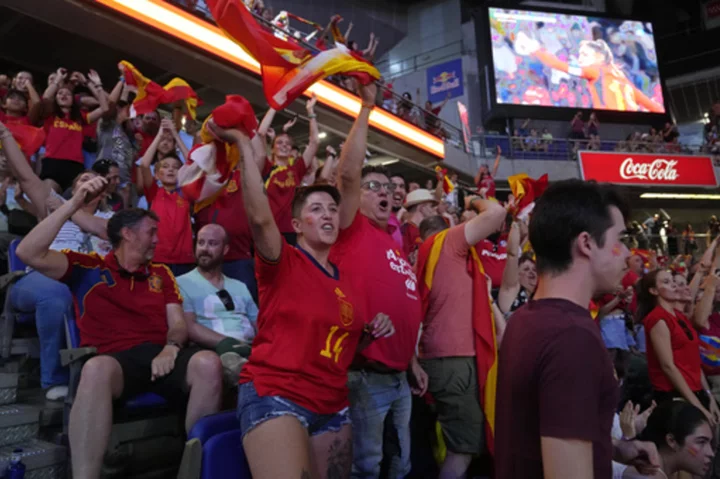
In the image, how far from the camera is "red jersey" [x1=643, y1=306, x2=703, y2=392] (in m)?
3.81

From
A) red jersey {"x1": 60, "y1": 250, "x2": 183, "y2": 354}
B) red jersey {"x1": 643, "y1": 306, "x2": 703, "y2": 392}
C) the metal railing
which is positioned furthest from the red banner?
red jersey {"x1": 60, "y1": 250, "x2": 183, "y2": 354}

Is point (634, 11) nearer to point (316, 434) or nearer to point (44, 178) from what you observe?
point (44, 178)

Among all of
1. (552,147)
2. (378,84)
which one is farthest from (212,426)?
(552,147)

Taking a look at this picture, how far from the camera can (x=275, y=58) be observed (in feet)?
8.13

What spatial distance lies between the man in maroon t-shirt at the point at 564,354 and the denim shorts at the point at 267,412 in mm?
740

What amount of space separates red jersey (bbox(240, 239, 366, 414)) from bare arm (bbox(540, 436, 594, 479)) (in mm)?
967

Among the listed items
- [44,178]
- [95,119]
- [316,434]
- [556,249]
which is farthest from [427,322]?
[95,119]

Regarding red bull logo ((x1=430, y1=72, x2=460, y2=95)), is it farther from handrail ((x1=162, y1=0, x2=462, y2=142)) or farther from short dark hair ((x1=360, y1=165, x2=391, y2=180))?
short dark hair ((x1=360, y1=165, x2=391, y2=180))

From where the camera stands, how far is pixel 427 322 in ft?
10.2

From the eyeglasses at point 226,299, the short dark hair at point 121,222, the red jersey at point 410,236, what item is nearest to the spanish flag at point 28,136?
the short dark hair at point 121,222

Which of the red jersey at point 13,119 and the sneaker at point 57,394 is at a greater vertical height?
the red jersey at point 13,119

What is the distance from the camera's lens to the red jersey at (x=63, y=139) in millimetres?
5297

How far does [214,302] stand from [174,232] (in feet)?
3.62

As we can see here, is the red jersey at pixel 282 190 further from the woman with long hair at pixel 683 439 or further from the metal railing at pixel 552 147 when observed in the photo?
the metal railing at pixel 552 147
